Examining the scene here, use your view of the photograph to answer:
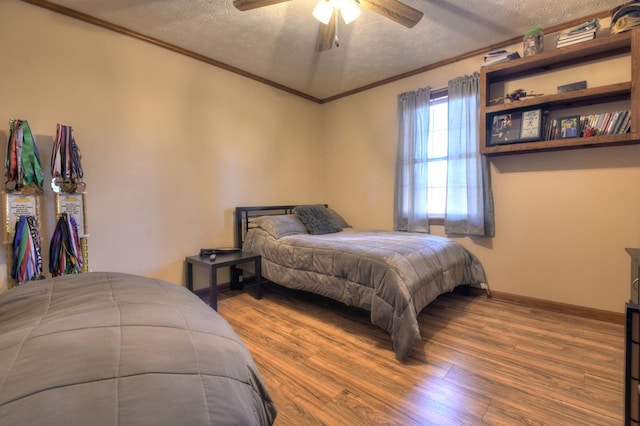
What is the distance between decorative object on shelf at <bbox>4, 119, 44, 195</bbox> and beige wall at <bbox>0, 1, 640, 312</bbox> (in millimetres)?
168

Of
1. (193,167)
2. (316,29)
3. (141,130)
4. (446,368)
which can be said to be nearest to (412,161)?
(316,29)

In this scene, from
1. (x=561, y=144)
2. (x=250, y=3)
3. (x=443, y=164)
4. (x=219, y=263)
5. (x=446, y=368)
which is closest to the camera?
(x=446, y=368)

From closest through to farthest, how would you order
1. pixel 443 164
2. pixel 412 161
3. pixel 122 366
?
pixel 122 366 → pixel 443 164 → pixel 412 161

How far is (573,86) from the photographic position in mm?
2492

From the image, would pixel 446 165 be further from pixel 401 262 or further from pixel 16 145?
pixel 16 145

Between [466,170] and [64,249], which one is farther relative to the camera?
[466,170]

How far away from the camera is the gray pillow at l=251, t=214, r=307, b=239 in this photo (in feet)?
10.4

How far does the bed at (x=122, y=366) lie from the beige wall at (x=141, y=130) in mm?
1768

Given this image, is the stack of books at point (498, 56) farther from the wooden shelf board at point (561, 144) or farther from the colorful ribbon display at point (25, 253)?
the colorful ribbon display at point (25, 253)

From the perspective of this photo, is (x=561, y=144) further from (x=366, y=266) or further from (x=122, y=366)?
(x=122, y=366)

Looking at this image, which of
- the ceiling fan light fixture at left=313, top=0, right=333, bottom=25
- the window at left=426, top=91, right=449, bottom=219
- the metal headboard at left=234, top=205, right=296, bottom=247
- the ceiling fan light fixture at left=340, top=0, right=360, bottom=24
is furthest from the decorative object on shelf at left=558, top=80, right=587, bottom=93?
the metal headboard at left=234, top=205, right=296, bottom=247

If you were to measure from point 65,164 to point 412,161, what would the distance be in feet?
10.6

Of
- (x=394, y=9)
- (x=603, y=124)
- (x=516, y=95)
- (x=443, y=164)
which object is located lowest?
(x=443, y=164)

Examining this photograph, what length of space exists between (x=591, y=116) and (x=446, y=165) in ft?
3.98
